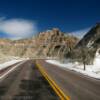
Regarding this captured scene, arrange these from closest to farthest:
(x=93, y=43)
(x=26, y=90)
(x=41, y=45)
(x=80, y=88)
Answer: (x=26, y=90)
(x=80, y=88)
(x=93, y=43)
(x=41, y=45)

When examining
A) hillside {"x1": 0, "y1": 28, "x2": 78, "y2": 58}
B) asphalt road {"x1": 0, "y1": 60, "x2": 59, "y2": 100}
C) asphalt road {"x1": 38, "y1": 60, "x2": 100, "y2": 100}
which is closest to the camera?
asphalt road {"x1": 0, "y1": 60, "x2": 59, "y2": 100}

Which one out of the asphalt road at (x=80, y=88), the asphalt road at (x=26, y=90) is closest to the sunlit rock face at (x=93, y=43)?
the asphalt road at (x=80, y=88)

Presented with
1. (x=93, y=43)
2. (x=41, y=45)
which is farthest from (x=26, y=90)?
(x=41, y=45)

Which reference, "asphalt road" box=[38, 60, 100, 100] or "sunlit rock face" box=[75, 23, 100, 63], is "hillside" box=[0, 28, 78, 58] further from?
"asphalt road" box=[38, 60, 100, 100]

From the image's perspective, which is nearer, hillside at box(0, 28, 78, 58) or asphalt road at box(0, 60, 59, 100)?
A: asphalt road at box(0, 60, 59, 100)

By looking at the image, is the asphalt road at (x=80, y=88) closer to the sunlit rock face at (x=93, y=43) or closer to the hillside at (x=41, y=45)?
the sunlit rock face at (x=93, y=43)

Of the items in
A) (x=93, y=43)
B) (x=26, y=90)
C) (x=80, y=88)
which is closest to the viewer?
(x=26, y=90)

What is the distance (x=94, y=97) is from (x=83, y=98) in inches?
23.6

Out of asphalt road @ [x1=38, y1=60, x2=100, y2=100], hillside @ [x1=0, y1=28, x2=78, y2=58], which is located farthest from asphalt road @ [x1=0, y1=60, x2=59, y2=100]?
hillside @ [x1=0, y1=28, x2=78, y2=58]

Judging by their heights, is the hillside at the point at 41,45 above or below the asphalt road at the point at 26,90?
above

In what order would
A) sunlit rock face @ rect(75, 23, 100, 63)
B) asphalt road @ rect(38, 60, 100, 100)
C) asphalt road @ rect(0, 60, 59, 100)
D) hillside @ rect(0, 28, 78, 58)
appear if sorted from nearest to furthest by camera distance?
asphalt road @ rect(0, 60, 59, 100), asphalt road @ rect(38, 60, 100, 100), sunlit rock face @ rect(75, 23, 100, 63), hillside @ rect(0, 28, 78, 58)

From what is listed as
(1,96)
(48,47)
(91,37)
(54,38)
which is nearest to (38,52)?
(48,47)

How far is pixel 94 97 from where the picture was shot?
435 inches

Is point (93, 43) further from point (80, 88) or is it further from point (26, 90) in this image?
point (26, 90)
